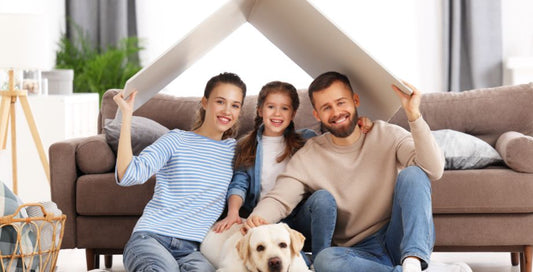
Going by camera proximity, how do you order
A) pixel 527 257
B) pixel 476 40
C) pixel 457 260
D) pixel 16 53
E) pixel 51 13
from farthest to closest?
1. pixel 476 40
2. pixel 51 13
3. pixel 16 53
4. pixel 457 260
5. pixel 527 257

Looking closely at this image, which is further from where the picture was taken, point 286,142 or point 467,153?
point 467,153

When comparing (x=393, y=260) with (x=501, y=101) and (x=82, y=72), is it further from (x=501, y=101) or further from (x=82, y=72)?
(x=82, y=72)

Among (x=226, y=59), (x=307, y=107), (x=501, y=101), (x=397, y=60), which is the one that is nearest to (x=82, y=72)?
(x=226, y=59)

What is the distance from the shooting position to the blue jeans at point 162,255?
2141 millimetres

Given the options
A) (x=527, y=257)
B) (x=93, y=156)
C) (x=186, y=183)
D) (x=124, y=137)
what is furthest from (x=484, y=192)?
(x=93, y=156)

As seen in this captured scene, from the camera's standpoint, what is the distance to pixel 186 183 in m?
2.41

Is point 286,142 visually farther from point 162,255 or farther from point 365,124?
point 162,255

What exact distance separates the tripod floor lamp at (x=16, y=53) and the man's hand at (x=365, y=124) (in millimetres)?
1992

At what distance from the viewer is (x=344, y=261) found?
7.23ft

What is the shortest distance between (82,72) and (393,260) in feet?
13.4

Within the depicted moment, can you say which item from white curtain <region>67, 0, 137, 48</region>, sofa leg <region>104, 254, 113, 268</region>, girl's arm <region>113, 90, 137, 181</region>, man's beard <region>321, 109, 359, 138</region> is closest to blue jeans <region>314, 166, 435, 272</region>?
man's beard <region>321, 109, 359, 138</region>

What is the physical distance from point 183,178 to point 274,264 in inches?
21.1

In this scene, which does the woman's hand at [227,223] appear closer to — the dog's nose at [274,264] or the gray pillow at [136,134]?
the dog's nose at [274,264]

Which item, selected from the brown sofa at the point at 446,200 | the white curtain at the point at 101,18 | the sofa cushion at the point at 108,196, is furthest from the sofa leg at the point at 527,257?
the white curtain at the point at 101,18
